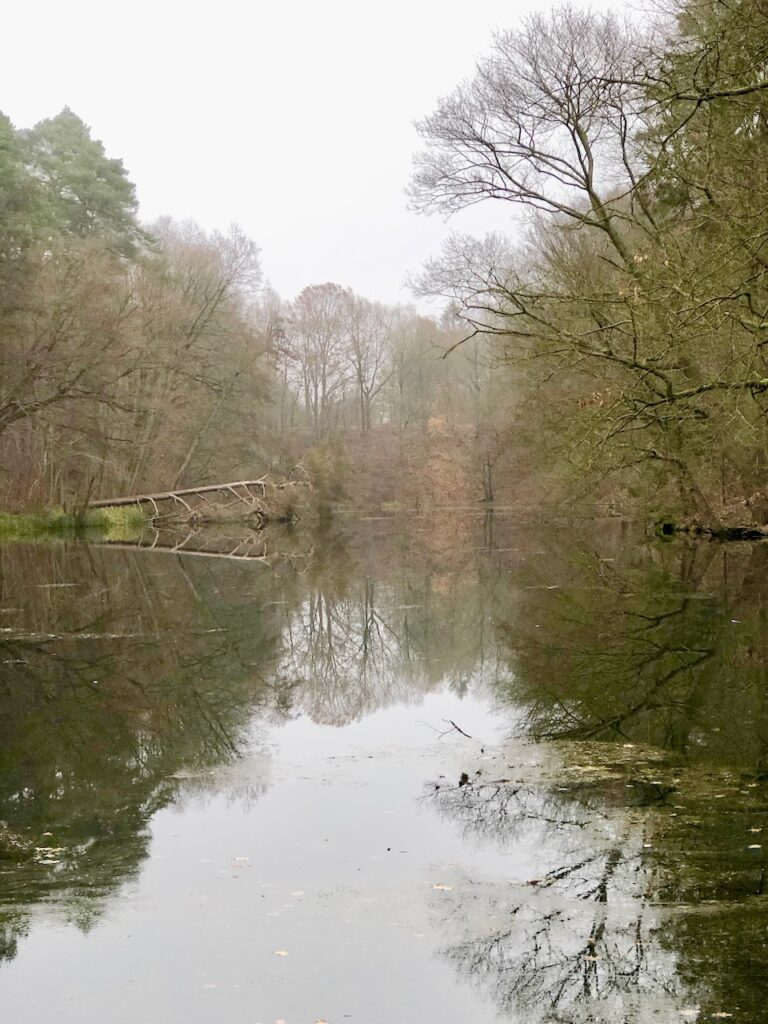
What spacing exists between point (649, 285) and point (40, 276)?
22.3 meters

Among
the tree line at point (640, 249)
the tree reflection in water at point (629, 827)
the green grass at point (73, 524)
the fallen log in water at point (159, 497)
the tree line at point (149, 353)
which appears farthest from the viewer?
the fallen log in water at point (159, 497)

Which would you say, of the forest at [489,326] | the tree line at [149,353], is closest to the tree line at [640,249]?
the forest at [489,326]

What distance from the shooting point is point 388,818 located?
5836 millimetres

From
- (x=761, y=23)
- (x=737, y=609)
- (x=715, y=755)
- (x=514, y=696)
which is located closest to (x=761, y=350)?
(x=737, y=609)

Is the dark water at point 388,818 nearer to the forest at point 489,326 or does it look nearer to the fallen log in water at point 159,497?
the forest at point 489,326

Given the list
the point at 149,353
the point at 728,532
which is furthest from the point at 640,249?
the point at 149,353

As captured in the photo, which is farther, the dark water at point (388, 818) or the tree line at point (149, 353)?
the tree line at point (149, 353)

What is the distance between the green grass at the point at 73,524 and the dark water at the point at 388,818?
799 inches

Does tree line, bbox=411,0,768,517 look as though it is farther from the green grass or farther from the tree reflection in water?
the green grass

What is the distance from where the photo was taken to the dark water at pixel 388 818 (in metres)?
3.82

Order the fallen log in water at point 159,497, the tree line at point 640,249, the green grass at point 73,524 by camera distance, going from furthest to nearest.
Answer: the fallen log in water at point 159,497, the green grass at point 73,524, the tree line at point 640,249

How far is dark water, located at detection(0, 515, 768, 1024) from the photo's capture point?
382cm

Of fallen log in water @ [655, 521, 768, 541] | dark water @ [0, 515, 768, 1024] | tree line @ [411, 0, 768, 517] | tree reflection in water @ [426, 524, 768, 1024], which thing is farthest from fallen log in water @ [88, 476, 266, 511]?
tree reflection in water @ [426, 524, 768, 1024]

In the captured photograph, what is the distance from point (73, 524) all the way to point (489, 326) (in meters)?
22.2
